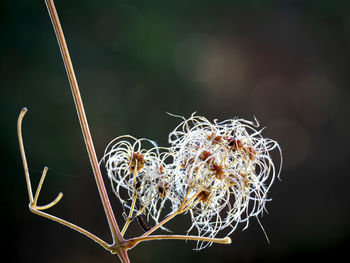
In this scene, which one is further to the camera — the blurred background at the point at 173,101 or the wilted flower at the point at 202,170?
the blurred background at the point at 173,101

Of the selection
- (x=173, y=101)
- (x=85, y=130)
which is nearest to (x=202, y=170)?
(x=85, y=130)

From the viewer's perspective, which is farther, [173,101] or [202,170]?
[173,101]

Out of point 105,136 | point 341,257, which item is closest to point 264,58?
point 105,136

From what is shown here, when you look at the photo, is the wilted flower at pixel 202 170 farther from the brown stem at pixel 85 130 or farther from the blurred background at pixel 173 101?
the blurred background at pixel 173 101

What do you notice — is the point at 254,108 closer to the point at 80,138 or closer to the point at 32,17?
the point at 80,138

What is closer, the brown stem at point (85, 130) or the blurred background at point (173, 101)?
the brown stem at point (85, 130)

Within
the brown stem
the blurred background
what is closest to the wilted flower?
the brown stem

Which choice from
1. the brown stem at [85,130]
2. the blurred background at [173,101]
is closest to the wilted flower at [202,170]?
the brown stem at [85,130]

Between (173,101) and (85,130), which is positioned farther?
(173,101)

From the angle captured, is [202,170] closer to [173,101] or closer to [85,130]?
[85,130]
